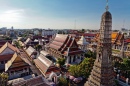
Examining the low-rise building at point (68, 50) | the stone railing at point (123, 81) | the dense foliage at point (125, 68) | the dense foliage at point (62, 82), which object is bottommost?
the stone railing at point (123, 81)

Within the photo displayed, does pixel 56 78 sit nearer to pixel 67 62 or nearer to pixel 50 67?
pixel 50 67

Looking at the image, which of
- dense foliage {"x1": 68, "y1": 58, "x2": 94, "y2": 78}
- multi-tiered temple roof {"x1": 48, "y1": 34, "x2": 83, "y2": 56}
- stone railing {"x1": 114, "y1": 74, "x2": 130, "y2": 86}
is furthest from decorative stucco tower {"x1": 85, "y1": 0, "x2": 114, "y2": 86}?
multi-tiered temple roof {"x1": 48, "y1": 34, "x2": 83, "y2": 56}

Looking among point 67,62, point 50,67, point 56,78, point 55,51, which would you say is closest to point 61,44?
point 55,51

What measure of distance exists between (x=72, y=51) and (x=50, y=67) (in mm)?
9640

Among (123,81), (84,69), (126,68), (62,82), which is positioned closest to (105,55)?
(84,69)

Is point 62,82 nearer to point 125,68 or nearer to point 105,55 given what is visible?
point 105,55

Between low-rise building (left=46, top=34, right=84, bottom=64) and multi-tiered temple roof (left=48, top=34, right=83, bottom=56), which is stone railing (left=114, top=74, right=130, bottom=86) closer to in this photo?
low-rise building (left=46, top=34, right=84, bottom=64)

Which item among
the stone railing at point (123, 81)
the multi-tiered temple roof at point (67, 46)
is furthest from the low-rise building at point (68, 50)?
the stone railing at point (123, 81)

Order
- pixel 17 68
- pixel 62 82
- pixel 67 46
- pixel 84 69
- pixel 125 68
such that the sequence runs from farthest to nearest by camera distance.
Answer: pixel 67 46
pixel 125 68
pixel 17 68
pixel 84 69
pixel 62 82

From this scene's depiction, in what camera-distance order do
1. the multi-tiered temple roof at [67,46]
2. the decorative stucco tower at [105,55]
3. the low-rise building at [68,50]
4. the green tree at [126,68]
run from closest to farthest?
the decorative stucco tower at [105,55]
the green tree at [126,68]
the low-rise building at [68,50]
the multi-tiered temple roof at [67,46]

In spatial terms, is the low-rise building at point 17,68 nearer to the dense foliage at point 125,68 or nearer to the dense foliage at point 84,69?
the dense foliage at point 84,69

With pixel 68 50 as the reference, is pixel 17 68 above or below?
below

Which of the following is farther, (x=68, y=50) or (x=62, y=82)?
(x=68, y=50)

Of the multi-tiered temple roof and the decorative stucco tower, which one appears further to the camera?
the multi-tiered temple roof
